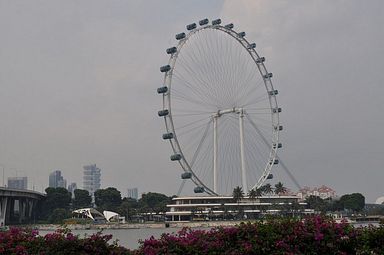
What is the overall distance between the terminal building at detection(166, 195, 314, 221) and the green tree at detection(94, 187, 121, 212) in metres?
23.9

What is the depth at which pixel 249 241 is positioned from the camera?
1145 centimetres

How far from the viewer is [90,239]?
12.2 metres

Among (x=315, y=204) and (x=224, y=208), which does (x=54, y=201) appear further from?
(x=315, y=204)

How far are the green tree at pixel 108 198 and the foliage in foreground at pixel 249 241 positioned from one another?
138m

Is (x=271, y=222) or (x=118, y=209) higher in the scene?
(x=118, y=209)

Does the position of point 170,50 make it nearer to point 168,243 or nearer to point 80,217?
point 168,243

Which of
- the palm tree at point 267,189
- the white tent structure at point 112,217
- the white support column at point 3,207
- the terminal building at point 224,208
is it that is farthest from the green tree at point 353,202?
the white support column at point 3,207

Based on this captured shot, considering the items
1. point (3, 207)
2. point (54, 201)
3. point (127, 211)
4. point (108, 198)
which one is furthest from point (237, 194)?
point (54, 201)

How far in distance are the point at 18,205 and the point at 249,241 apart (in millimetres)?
135436

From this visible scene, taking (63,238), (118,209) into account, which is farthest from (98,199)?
(63,238)

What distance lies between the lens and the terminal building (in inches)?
4847

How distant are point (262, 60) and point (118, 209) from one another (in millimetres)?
69811

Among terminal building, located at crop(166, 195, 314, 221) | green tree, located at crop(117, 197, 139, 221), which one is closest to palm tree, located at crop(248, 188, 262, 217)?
terminal building, located at crop(166, 195, 314, 221)

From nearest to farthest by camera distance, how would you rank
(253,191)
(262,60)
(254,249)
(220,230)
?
(254,249) < (220,230) < (262,60) < (253,191)
